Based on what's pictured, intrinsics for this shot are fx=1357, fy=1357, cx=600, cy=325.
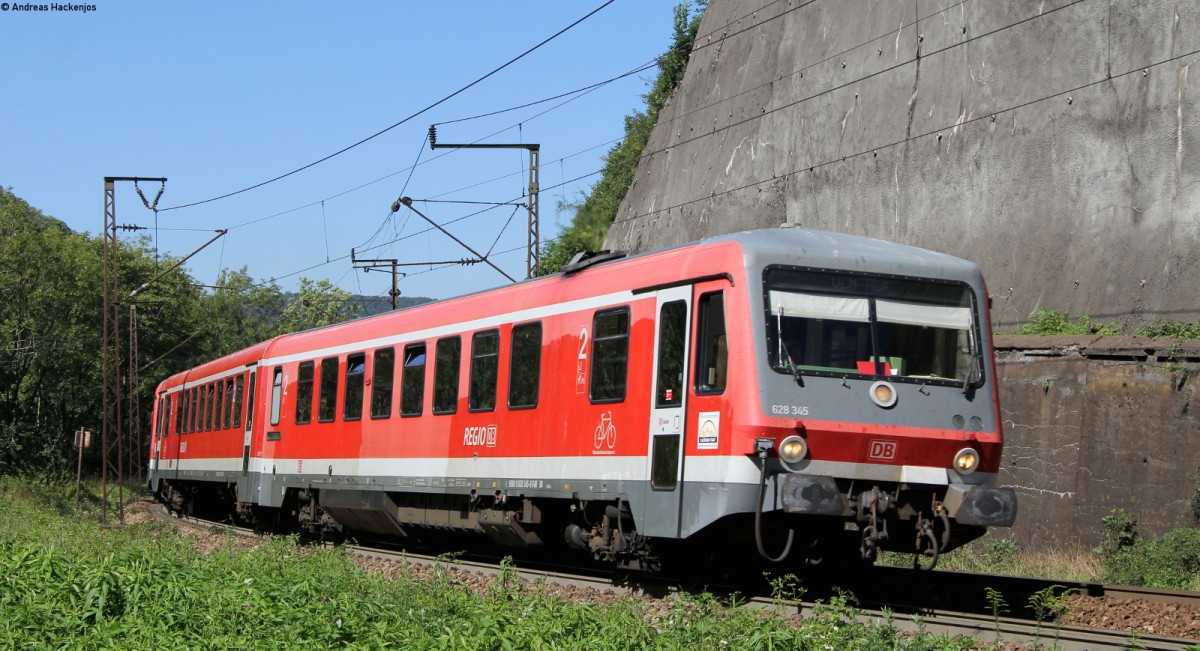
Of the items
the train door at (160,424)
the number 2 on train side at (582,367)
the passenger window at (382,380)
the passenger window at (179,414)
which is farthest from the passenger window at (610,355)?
the train door at (160,424)

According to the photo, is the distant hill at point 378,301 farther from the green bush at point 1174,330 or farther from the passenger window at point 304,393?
the green bush at point 1174,330

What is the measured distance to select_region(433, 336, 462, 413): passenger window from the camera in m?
16.3

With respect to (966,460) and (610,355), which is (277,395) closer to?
(610,355)

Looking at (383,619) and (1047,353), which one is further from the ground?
(1047,353)

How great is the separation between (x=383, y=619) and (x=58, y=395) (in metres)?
61.6

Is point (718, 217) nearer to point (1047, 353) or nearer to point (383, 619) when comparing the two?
point (1047, 353)

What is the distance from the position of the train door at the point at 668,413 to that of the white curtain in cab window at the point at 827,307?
0.98m

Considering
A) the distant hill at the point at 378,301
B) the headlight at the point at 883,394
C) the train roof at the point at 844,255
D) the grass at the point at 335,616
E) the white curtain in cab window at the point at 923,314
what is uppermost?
the distant hill at the point at 378,301

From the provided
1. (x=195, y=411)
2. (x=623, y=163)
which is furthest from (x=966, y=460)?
(x=623, y=163)

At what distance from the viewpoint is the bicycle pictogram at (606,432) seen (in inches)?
504

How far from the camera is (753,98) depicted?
126ft

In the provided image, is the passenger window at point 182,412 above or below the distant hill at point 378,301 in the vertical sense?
below

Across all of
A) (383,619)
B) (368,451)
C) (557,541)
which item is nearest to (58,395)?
(368,451)

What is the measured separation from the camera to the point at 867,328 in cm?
1146
